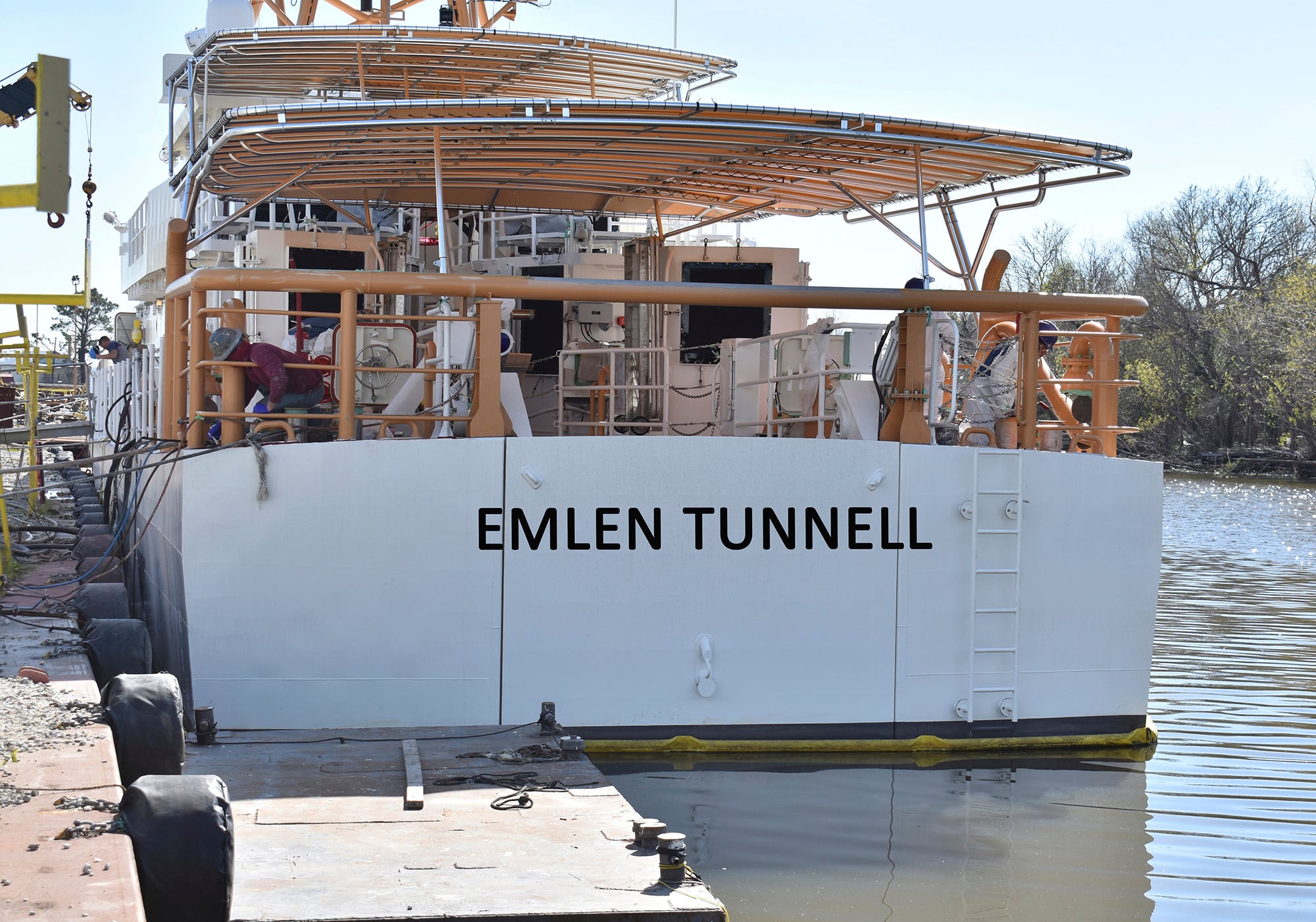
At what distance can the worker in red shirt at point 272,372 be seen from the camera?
8.36 m

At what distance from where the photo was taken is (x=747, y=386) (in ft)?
35.1

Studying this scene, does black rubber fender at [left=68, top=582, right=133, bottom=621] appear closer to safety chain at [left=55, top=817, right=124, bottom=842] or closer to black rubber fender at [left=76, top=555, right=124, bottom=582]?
black rubber fender at [left=76, top=555, right=124, bottom=582]

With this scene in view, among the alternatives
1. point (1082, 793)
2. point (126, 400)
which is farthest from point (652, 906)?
point (126, 400)

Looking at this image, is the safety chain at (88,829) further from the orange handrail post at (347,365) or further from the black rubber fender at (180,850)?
the orange handrail post at (347,365)

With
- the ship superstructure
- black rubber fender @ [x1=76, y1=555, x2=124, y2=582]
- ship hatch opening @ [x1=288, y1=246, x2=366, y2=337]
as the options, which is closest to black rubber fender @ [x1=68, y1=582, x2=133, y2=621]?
the ship superstructure

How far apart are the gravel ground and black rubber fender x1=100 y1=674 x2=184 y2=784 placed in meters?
0.14

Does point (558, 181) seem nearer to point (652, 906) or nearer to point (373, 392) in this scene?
point (373, 392)

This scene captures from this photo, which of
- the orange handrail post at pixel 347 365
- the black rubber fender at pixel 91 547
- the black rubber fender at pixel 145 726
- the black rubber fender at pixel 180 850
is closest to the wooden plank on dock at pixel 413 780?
the black rubber fender at pixel 145 726

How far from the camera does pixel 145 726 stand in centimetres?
611

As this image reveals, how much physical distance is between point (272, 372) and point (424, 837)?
11.9 feet

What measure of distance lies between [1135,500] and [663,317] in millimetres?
4892

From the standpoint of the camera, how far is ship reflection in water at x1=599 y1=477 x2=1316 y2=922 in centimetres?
673

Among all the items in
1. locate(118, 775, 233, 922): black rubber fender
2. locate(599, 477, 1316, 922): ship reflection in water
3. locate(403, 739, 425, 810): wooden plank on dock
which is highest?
locate(118, 775, 233, 922): black rubber fender

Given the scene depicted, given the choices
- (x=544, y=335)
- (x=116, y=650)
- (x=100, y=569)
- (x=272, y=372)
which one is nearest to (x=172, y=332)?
(x=272, y=372)
